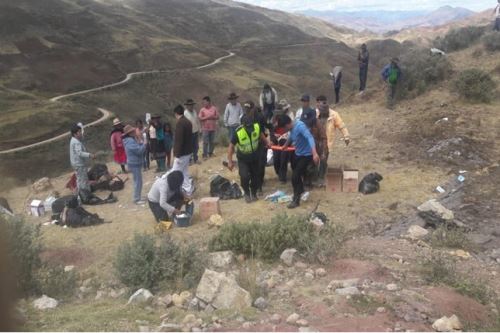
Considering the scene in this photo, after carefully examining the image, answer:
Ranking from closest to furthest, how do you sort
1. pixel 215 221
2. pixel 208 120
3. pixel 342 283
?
pixel 342 283 → pixel 215 221 → pixel 208 120

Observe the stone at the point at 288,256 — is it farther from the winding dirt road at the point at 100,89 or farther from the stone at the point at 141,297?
the winding dirt road at the point at 100,89

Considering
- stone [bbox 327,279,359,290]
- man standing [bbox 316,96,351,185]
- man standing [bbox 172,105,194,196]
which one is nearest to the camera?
stone [bbox 327,279,359,290]

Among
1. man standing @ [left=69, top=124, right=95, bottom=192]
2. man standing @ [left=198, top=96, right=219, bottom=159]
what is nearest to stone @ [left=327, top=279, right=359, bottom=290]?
man standing @ [left=69, top=124, right=95, bottom=192]

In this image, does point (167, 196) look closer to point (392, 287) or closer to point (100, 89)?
point (392, 287)

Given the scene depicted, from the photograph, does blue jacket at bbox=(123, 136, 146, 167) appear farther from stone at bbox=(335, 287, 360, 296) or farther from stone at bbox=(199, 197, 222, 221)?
stone at bbox=(335, 287, 360, 296)

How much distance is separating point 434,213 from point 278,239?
9.31 feet

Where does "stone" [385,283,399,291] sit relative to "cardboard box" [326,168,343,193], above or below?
above

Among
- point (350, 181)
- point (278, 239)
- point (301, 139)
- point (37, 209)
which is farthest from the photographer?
point (37, 209)

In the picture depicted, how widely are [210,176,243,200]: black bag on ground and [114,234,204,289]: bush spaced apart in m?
3.71

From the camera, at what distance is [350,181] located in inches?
375

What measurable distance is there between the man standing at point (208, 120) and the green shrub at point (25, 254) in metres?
5.65

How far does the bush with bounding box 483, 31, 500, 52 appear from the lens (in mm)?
18525

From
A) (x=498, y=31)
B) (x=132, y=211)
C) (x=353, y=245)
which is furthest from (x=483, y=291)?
(x=498, y=31)

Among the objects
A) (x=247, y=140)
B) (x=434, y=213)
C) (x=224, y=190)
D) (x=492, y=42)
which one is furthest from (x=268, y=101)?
(x=492, y=42)
